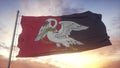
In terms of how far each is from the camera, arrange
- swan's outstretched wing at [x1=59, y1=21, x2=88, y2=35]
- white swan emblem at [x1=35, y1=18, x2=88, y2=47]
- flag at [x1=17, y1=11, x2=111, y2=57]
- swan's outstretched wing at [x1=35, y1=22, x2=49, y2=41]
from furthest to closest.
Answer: swan's outstretched wing at [x1=59, y1=21, x2=88, y2=35], swan's outstretched wing at [x1=35, y1=22, x2=49, y2=41], white swan emblem at [x1=35, y1=18, x2=88, y2=47], flag at [x1=17, y1=11, x2=111, y2=57]

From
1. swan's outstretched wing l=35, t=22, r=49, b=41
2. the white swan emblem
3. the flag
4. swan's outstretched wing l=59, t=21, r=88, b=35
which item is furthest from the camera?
swan's outstretched wing l=59, t=21, r=88, b=35

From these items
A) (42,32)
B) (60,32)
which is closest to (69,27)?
(60,32)

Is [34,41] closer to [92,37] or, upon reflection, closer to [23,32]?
[23,32]

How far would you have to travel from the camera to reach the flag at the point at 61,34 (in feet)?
89.2

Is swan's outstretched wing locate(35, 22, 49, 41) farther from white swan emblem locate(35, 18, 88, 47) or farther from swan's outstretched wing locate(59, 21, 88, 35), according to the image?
swan's outstretched wing locate(59, 21, 88, 35)

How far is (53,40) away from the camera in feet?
90.7

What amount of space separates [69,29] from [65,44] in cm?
159

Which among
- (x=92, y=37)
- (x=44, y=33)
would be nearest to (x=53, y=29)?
(x=44, y=33)

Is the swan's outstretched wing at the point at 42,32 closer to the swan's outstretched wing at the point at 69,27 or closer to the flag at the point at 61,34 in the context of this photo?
the flag at the point at 61,34

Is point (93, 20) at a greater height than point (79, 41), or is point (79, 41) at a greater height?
point (93, 20)

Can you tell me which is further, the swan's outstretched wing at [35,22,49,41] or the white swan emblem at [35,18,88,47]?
the swan's outstretched wing at [35,22,49,41]

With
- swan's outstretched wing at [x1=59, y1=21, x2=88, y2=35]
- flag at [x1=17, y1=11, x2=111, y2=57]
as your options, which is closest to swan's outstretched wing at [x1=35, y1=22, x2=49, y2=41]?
flag at [x1=17, y1=11, x2=111, y2=57]

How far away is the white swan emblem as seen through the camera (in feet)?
90.3

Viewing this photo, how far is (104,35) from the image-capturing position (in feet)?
88.2
